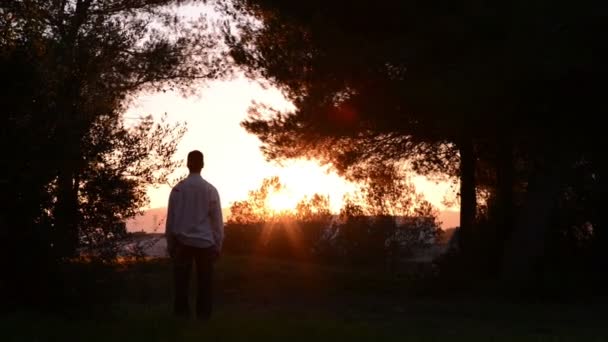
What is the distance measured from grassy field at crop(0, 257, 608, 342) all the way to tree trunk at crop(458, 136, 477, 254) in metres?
2.29

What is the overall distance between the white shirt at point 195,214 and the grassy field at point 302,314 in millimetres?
926

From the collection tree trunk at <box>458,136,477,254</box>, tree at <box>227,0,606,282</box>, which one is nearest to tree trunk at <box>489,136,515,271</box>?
tree trunk at <box>458,136,477,254</box>

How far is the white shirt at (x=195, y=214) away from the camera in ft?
34.9

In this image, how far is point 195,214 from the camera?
10.6 m

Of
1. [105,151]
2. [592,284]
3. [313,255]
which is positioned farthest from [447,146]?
[105,151]

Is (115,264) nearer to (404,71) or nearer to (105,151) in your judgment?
(105,151)

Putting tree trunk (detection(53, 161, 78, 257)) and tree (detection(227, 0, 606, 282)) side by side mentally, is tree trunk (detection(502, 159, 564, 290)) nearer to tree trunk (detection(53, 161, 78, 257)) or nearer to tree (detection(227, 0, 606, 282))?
tree (detection(227, 0, 606, 282))

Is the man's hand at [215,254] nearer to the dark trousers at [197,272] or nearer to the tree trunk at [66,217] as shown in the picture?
the dark trousers at [197,272]

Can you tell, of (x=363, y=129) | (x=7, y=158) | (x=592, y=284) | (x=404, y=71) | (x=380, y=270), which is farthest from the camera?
(x=380, y=270)

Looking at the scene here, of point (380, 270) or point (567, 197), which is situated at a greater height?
point (567, 197)

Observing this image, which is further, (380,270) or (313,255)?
(313,255)

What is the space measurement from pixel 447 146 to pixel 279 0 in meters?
8.72

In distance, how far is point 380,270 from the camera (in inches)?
1121

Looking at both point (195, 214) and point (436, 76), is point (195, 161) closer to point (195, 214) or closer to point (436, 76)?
point (195, 214)
